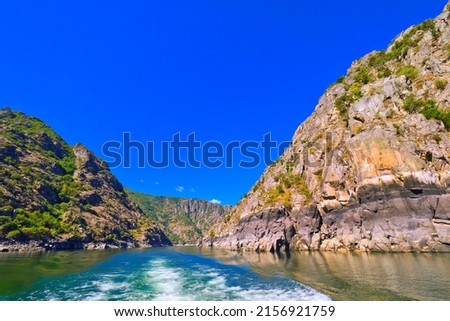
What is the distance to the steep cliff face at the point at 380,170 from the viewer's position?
173 ft

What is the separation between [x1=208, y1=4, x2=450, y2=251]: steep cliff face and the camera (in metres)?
52.8

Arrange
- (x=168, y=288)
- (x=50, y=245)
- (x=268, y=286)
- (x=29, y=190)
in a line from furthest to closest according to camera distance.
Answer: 1. (x=29, y=190)
2. (x=50, y=245)
3. (x=168, y=288)
4. (x=268, y=286)

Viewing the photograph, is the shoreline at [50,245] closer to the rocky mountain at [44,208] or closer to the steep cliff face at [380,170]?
the rocky mountain at [44,208]

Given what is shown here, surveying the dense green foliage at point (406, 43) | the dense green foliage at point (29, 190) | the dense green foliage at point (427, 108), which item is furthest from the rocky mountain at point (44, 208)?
the dense green foliage at point (406, 43)

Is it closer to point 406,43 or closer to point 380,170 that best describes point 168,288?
point 380,170

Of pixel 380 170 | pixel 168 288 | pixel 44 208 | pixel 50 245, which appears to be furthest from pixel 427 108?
pixel 44 208

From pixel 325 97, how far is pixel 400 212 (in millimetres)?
75975

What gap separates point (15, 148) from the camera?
546 ft

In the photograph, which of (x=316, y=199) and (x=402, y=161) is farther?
(x=316, y=199)

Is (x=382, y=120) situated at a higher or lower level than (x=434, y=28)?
lower

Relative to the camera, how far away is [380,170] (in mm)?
59156

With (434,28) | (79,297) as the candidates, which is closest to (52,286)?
(79,297)

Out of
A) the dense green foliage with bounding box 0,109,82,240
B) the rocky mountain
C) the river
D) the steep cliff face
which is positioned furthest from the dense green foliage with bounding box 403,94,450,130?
the dense green foliage with bounding box 0,109,82,240

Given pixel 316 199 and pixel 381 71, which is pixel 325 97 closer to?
pixel 381 71
